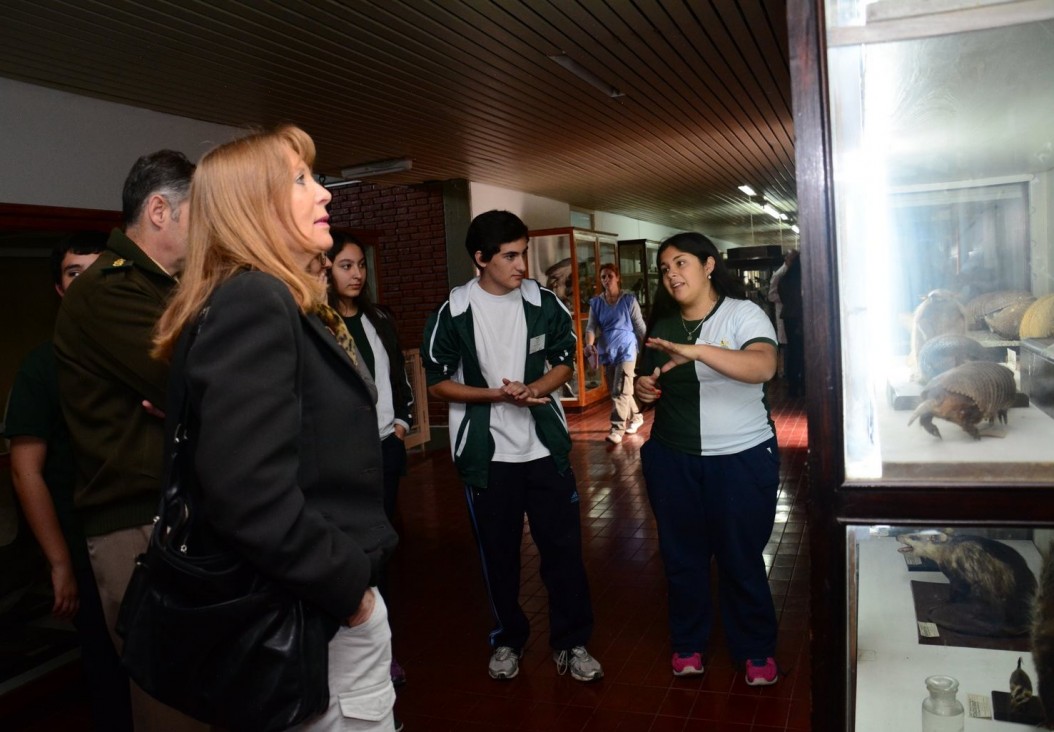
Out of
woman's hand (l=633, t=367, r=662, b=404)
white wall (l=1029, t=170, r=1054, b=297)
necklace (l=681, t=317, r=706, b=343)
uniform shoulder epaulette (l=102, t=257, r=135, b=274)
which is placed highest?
uniform shoulder epaulette (l=102, t=257, r=135, b=274)

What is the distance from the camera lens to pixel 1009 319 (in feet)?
4.09

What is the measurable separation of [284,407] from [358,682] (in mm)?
573

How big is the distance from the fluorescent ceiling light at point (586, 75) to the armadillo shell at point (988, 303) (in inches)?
181

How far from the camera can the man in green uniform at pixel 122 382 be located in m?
2.06

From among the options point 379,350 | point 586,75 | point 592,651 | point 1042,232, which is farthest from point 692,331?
point 586,75

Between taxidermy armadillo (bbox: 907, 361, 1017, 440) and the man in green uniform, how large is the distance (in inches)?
64.7

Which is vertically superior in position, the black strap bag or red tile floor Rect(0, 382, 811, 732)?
the black strap bag

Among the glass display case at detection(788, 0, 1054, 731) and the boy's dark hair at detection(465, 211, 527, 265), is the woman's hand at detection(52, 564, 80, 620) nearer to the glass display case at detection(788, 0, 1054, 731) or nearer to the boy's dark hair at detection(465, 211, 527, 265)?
the boy's dark hair at detection(465, 211, 527, 265)

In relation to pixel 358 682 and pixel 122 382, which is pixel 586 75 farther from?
pixel 358 682

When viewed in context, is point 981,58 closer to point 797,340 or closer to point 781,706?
point 781,706

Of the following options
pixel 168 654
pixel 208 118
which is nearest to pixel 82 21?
pixel 208 118

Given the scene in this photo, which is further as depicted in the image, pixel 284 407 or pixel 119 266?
pixel 119 266

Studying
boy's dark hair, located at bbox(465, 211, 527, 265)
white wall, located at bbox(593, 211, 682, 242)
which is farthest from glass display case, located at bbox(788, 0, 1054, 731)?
white wall, located at bbox(593, 211, 682, 242)

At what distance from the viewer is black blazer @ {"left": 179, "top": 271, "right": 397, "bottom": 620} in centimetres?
138
